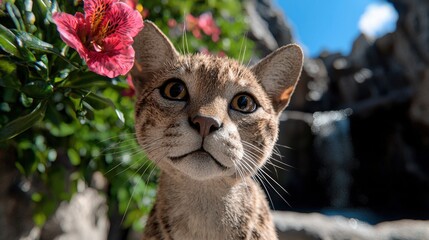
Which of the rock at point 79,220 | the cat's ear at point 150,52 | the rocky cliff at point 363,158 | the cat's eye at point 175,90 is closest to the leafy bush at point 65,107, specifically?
the cat's ear at point 150,52

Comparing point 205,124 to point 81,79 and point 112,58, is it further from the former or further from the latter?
point 81,79

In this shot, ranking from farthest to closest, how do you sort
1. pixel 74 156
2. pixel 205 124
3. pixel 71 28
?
pixel 74 156, pixel 205 124, pixel 71 28

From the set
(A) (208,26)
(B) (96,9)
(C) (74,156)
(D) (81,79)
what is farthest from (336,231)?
(B) (96,9)

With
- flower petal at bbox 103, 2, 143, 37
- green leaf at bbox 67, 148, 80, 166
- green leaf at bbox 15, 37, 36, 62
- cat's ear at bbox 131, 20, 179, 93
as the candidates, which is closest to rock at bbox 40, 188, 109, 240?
green leaf at bbox 67, 148, 80, 166

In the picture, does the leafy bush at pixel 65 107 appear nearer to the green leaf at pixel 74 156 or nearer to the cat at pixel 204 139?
the green leaf at pixel 74 156

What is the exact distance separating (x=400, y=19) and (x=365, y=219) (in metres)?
13.1

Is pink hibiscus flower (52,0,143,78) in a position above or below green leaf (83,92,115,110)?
above

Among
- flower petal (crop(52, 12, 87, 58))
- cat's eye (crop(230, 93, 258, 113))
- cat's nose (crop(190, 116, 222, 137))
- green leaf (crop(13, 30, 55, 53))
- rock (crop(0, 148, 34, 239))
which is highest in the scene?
cat's eye (crop(230, 93, 258, 113))

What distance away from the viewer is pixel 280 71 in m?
2.16

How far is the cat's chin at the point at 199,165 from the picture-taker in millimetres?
1675

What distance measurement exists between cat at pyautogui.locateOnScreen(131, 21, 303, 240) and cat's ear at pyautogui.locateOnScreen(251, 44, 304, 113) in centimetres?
1

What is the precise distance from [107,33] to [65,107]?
43.3 inches

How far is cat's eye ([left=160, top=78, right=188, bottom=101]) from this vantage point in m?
1.86

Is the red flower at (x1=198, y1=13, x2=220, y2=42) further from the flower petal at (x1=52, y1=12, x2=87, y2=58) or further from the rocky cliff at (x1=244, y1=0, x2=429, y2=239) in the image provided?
the rocky cliff at (x1=244, y1=0, x2=429, y2=239)
